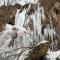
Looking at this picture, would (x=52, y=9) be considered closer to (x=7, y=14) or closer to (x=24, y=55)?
(x=7, y=14)

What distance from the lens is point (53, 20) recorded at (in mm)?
9875

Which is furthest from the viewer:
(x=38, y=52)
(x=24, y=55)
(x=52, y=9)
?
(x=52, y=9)

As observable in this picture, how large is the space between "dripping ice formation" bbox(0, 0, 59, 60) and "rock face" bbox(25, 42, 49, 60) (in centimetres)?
31

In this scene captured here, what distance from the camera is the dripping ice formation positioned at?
23.1 feet

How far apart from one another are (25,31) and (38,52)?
5.17 ft

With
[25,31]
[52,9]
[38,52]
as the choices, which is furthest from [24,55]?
[52,9]

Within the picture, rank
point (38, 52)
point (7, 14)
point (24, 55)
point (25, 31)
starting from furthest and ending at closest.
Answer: point (7, 14) → point (25, 31) → point (38, 52) → point (24, 55)

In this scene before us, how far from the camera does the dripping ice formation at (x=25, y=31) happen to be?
277 inches

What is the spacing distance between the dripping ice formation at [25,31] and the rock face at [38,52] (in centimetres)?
31

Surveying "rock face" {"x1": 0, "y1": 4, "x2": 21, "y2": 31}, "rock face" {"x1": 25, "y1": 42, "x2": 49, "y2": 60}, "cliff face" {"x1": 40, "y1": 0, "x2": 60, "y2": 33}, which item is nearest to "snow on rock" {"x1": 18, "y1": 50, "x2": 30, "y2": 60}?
"rock face" {"x1": 25, "y1": 42, "x2": 49, "y2": 60}

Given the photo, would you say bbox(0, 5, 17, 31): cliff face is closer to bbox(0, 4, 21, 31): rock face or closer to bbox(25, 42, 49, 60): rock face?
bbox(0, 4, 21, 31): rock face

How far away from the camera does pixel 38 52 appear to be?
6.62 metres

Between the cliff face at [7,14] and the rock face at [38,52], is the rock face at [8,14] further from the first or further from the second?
the rock face at [38,52]

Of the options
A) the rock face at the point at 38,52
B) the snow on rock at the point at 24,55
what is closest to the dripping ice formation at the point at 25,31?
the snow on rock at the point at 24,55
